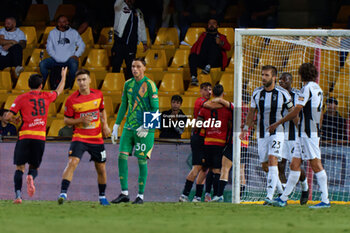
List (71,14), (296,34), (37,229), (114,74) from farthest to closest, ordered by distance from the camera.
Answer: (71,14)
(114,74)
(296,34)
(37,229)

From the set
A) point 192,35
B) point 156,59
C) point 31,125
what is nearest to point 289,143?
point 31,125

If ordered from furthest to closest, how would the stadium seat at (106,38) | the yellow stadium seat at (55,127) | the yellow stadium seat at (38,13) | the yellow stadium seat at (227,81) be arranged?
the yellow stadium seat at (38,13) → the stadium seat at (106,38) → the yellow stadium seat at (227,81) → the yellow stadium seat at (55,127)

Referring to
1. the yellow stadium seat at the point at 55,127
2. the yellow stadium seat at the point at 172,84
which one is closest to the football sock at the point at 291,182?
the yellow stadium seat at the point at 172,84

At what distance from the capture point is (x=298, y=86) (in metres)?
12.4

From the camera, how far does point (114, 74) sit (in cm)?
1435

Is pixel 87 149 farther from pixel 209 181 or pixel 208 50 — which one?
pixel 208 50

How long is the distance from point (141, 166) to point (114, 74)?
522cm

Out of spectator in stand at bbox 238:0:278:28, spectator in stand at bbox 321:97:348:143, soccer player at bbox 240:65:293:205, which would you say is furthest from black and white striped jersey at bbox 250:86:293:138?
spectator in stand at bbox 238:0:278:28

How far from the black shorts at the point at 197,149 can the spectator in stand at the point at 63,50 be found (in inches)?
159

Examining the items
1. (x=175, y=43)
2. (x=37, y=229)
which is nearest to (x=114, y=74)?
(x=175, y=43)

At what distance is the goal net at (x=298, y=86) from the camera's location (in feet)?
35.0

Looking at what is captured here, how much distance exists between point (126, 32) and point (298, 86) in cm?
372

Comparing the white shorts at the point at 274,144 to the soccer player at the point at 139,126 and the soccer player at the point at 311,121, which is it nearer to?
the soccer player at the point at 311,121

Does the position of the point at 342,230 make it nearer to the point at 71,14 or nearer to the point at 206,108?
the point at 206,108
